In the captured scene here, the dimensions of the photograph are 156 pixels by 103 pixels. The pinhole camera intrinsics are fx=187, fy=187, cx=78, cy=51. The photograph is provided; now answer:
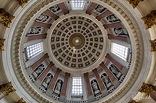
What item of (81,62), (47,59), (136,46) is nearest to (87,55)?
(81,62)

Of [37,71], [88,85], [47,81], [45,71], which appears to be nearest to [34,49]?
[37,71]

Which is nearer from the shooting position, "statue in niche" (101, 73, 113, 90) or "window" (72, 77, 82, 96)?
"statue in niche" (101, 73, 113, 90)

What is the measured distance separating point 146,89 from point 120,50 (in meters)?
8.82

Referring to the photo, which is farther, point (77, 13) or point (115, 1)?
point (77, 13)

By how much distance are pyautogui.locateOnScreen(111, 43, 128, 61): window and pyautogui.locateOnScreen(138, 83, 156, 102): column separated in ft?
20.3

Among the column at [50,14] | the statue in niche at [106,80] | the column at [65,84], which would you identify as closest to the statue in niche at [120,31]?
the statue in niche at [106,80]

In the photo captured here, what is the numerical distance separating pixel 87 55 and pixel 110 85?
814 cm

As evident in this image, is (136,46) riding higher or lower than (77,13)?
lower

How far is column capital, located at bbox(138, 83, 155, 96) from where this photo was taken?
15895mm

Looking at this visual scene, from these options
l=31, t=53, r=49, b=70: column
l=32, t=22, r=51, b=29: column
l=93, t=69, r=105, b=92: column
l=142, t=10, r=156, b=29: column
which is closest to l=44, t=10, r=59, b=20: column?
l=32, t=22, r=51, b=29: column

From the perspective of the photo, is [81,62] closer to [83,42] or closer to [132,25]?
[83,42]

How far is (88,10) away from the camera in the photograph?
77.7 ft

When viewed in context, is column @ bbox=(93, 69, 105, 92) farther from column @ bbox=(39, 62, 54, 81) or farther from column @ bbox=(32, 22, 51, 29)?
column @ bbox=(32, 22, 51, 29)

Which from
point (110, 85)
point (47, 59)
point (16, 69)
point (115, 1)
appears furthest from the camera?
point (47, 59)
